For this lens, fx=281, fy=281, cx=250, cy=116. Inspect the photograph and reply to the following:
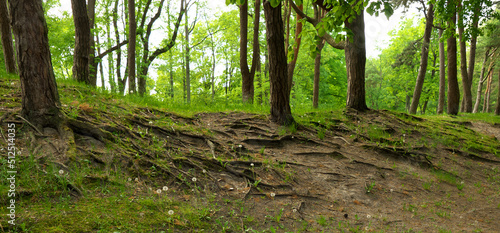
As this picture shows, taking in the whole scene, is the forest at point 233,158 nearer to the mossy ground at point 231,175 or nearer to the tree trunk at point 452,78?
the mossy ground at point 231,175

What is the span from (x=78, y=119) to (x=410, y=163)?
24.2 feet

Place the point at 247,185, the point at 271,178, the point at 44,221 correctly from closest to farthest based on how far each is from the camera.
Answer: the point at 44,221, the point at 247,185, the point at 271,178

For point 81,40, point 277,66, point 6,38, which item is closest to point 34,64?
point 81,40

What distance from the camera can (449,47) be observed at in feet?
44.8

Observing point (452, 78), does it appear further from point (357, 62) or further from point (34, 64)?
point (34, 64)

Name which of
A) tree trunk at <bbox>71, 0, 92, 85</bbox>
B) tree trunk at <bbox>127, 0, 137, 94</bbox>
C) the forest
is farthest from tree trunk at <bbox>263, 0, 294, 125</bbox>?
tree trunk at <bbox>127, 0, 137, 94</bbox>

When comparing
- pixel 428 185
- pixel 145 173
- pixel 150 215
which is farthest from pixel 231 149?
pixel 428 185

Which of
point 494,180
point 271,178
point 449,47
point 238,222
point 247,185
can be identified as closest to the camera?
point 238,222

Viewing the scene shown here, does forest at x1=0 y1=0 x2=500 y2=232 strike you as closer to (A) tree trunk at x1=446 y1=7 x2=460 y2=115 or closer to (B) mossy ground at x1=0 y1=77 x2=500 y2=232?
(B) mossy ground at x1=0 y1=77 x2=500 y2=232

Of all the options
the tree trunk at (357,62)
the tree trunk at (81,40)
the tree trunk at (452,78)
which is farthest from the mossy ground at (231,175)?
the tree trunk at (452,78)

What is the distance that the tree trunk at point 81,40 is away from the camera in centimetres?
804

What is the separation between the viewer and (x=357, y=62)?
29.8ft

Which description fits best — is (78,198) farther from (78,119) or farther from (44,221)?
(78,119)

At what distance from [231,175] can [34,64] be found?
350 centimetres
